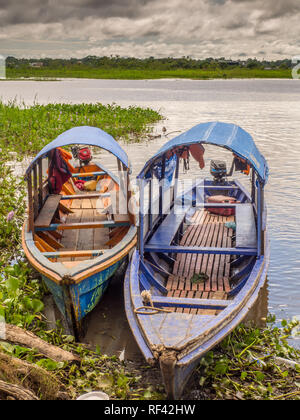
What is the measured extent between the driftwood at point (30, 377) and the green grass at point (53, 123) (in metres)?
9.32

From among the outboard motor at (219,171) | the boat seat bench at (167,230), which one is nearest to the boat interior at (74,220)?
the boat seat bench at (167,230)

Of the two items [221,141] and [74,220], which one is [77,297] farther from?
[74,220]

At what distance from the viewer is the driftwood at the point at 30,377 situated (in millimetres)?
3314

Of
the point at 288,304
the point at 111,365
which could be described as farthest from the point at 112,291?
the point at 288,304

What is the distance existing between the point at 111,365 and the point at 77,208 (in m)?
3.74

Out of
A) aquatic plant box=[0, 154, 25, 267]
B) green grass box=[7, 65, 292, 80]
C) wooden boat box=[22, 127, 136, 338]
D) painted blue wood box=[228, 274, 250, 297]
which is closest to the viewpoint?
wooden boat box=[22, 127, 136, 338]

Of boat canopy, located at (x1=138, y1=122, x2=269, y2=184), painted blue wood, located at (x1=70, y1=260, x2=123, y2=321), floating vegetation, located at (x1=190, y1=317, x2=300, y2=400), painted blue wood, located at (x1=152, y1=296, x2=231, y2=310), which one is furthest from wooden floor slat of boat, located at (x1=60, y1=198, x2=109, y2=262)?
floating vegetation, located at (x1=190, y1=317, x2=300, y2=400)

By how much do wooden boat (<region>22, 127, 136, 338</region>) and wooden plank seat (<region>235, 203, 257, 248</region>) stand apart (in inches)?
52.7

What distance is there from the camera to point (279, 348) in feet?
14.7

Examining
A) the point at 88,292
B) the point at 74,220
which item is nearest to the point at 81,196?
the point at 74,220

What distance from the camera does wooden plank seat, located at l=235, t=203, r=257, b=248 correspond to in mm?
5590

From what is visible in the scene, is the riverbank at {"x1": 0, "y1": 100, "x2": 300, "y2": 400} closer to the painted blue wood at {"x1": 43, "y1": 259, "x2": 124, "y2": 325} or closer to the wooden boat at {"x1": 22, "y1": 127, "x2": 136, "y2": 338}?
the painted blue wood at {"x1": 43, "y1": 259, "x2": 124, "y2": 325}

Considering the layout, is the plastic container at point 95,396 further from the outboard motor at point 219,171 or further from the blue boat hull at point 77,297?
the outboard motor at point 219,171

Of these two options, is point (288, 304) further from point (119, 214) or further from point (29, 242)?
point (29, 242)
